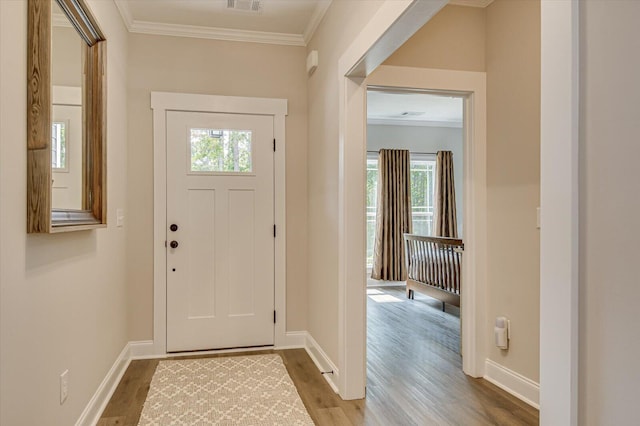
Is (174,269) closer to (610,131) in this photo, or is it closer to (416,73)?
(416,73)

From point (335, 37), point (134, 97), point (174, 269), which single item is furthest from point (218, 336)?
point (335, 37)

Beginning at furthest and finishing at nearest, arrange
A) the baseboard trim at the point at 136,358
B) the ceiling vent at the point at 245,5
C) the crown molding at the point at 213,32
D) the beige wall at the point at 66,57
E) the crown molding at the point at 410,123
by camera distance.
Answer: the crown molding at the point at 410,123
the crown molding at the point at 213,32
the ceiling vent at the point at 245,5
the baseboard trim at the point at 136,358
the beige wall at the point at 66,57

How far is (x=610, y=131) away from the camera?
36.9 inches

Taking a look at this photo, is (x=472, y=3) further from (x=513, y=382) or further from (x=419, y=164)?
(x=419, y=164)

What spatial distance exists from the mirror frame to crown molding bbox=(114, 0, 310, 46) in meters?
1.22

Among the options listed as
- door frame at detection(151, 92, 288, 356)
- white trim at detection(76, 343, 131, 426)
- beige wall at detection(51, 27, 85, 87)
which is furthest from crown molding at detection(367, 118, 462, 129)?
beige wall at detection(51, 27, 85, 87)

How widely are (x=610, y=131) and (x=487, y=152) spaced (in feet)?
7.12

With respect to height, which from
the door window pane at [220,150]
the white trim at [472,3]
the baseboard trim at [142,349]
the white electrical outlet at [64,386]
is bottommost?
the baseboard trim at [142,349]

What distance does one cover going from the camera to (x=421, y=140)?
7.61m

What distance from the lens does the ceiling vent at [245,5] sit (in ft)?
10.3

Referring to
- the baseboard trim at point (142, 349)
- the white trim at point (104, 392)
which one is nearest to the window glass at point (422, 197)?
the baseboard trim at point (142, 349)

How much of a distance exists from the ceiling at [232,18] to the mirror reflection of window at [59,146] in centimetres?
158

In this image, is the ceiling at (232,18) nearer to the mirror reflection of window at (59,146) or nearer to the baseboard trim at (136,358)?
the mirror reflection of window at (59,146)

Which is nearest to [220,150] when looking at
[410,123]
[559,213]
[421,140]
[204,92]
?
[204,92]
